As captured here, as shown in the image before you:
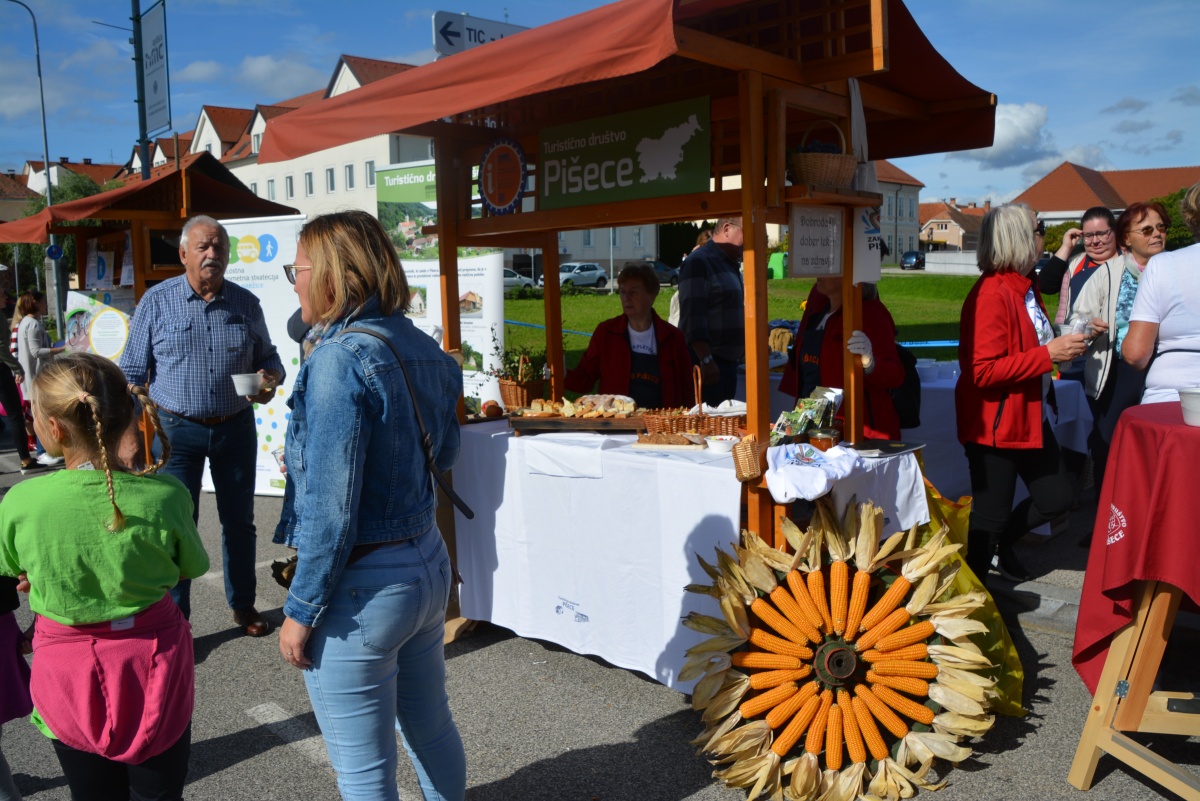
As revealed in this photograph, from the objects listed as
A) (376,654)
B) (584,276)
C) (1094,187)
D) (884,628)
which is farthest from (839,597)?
(1094,187)

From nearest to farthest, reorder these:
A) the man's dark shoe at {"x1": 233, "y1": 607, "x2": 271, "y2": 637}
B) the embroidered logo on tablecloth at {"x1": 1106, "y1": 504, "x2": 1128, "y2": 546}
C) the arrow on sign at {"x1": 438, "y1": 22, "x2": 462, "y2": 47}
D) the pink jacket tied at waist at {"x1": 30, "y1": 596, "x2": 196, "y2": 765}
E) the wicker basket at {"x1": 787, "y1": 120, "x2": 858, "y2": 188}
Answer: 1. the pink jacket tied at waist at {"x1": 30, "y1": 596, "x2": 196, "y2": 765}
2. the embroidered logo on tablecloth at {"x1": 1106, "y1": 504, "x2": 1128, "y2": 546}
3. the wicker basket at {"x1": 787, "y1": 120, "x2": 858, "y2": 188}
4. the man's dark shoe at {"x1": 233, "y1": 607, "x2": 271, "y2": 637}
5. the arrow on sign at {"x1": 438, "y1": 22, "x2": 462, "y2": 47}

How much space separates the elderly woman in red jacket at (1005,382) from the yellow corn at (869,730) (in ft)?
4.41

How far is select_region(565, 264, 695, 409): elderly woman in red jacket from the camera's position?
4910mm

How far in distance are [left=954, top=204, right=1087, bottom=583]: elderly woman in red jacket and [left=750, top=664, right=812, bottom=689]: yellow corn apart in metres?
1.37

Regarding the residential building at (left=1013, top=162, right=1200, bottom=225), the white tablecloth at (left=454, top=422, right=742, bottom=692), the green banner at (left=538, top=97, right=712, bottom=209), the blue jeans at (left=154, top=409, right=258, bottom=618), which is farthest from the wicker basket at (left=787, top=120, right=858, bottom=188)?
the residential building at (left=1013, top=162, right=1200, bottom=225)

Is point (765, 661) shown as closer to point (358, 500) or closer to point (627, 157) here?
point (358, 500)

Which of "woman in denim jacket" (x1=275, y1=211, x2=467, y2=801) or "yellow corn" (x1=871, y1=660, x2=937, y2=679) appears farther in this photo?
"yellow corn" (x1=871, y1=660, x2=937, y2=679)

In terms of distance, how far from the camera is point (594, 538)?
3775 millimetres

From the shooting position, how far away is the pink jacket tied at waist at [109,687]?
2193 mm

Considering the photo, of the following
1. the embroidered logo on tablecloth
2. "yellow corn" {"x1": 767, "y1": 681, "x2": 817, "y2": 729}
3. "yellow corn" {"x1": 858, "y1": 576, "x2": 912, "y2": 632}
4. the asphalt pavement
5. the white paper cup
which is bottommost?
the asphalt pavement

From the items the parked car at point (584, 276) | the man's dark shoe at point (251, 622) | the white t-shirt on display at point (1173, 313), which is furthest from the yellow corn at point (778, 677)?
the parked car at point (584, 276)

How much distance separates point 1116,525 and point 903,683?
2.65 ft

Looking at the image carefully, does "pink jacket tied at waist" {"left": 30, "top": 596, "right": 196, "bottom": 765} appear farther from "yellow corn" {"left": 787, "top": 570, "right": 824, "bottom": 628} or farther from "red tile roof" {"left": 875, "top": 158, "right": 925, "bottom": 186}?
"red tile roof" {"left": 875, "top": 158, "right": 925, "bottom": 186}

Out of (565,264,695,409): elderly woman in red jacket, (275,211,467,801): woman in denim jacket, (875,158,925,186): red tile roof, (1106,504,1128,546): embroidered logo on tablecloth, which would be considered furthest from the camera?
(875,158,925,186): red tile roof
